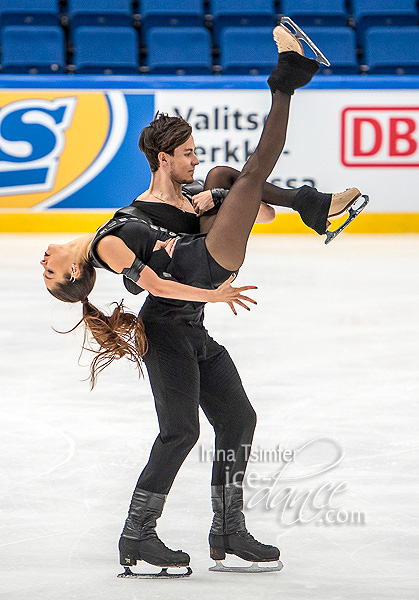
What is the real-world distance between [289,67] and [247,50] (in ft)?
26.5

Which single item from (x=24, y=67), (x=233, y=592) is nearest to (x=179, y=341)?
(x=233, y=592)

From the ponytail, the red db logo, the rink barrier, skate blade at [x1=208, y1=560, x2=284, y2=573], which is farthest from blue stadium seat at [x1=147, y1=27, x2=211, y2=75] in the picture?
skate blade at [x1=208, y1=560, x2=284, y2=573]

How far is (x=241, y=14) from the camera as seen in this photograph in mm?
10531

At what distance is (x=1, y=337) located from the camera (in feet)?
18.0

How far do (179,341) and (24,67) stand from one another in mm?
8144

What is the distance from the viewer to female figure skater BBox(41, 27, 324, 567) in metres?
2.46

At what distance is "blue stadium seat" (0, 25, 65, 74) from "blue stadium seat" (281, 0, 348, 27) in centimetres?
265

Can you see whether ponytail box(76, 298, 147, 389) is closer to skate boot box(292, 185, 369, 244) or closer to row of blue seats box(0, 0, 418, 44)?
skate boot box(292, 185, 369, 244)

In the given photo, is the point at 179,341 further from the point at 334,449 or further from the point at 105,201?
the point at 105,201

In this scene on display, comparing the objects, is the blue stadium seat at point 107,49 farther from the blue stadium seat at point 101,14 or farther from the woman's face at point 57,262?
the woman's face at point 57,262

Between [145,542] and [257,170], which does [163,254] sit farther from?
[145,542]

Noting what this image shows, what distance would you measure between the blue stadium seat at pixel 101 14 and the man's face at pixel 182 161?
8.35 metres

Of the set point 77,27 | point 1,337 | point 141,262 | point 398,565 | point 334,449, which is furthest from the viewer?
point 77,27

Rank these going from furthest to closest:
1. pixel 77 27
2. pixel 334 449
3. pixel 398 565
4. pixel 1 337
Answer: pixel 77 27 → pixel 1 337 → pixel 334 449 → pixel 398 565
